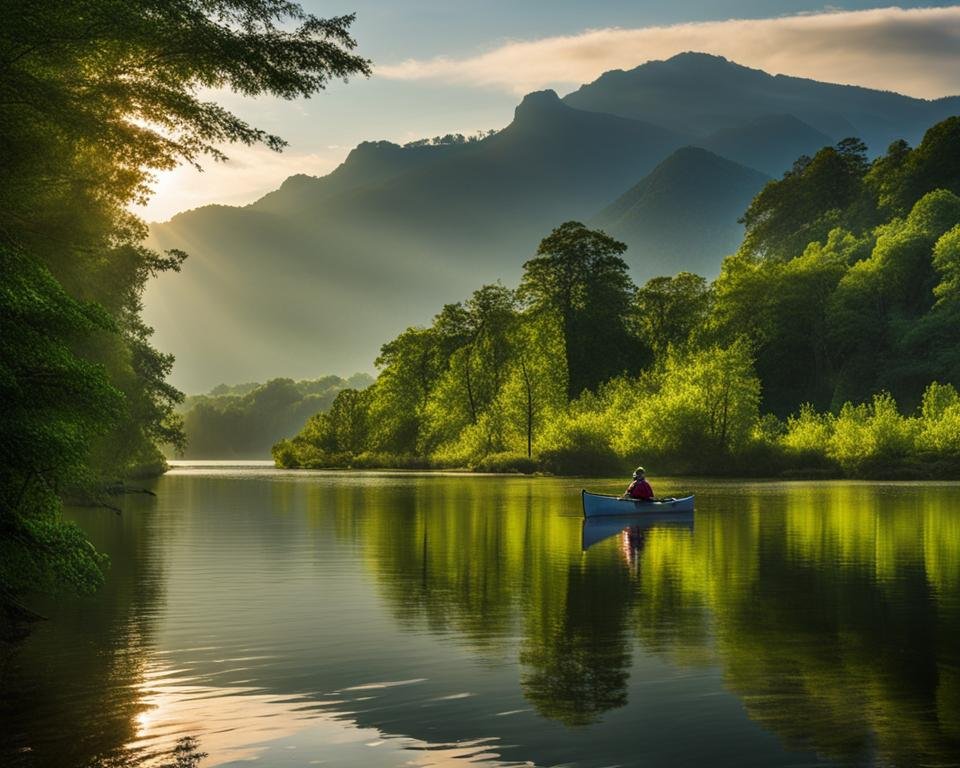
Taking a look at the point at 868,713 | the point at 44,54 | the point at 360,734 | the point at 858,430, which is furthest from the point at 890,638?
the point at 858,430

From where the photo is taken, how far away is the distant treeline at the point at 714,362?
95.6 metres

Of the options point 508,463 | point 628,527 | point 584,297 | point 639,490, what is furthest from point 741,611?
point 584,297

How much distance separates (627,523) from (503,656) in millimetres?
29529

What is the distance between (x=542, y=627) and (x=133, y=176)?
14250 millimetres

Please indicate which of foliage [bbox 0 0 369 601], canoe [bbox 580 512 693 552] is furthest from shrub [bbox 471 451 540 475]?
foliage [bbox 0 0 369 601]

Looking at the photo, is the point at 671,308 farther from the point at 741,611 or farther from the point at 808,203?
the point at 741,611

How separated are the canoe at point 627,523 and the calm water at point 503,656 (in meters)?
4.03

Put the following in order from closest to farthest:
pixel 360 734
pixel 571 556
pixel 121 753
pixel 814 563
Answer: pixel 121 753, pixel 360 734, pixel 814 563, pixel 571 556

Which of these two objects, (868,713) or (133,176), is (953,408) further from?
(868,713)

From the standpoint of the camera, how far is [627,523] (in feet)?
150

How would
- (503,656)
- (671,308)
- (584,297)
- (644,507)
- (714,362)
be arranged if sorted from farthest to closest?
(671,308) < (584,297) < (714,362) < (644,507) < (503,656)

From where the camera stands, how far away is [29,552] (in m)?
16.6

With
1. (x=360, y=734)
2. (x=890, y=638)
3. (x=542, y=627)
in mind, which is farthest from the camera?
(x=542, y=627)

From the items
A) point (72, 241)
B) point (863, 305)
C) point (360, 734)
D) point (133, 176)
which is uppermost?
point (863, 305)
